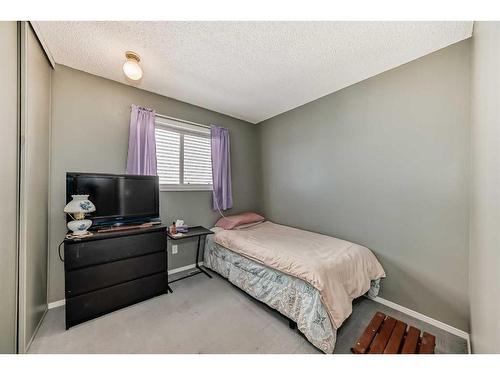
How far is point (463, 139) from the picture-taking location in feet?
5.19

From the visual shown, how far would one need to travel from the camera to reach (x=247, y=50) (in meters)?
1.71

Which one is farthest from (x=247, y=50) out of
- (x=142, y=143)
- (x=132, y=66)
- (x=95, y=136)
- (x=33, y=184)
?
(x=33, y=184)

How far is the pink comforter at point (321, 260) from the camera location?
1.49m

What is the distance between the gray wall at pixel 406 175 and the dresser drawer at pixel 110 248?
6.78 feet

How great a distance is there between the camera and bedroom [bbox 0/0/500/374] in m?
1.31

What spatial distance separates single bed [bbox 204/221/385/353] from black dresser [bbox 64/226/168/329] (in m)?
0.81

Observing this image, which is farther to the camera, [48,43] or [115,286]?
[115,286]

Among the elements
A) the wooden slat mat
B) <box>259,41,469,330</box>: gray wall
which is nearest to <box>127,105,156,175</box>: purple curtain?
<box>259,41,469,330</box>: gray wall

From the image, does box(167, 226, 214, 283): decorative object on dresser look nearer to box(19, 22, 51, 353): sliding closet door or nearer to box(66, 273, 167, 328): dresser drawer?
box(66, 273, 167, 328): dresser drawer

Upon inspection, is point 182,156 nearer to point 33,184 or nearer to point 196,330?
point 33,184
